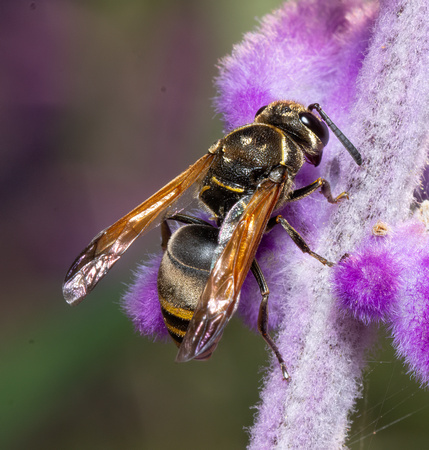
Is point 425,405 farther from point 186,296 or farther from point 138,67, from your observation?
point 138,67

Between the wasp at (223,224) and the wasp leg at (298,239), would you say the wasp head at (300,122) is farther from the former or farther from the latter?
the wasp leg at (298,239)

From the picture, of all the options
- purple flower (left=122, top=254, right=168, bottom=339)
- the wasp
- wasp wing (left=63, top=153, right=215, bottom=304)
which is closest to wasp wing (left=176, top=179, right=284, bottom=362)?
the wasp

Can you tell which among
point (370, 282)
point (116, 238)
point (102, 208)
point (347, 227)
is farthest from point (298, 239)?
point (102, 208)

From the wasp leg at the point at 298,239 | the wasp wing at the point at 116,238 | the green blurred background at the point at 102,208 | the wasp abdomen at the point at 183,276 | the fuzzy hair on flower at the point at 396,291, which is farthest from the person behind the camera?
the green blurred background at the point at 102,208

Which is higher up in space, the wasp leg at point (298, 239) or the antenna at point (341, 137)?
the antenna at point (341, 137)

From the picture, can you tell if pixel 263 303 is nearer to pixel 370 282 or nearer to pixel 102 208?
pixel 370 282

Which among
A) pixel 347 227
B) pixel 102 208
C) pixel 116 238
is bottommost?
pixel 102 208

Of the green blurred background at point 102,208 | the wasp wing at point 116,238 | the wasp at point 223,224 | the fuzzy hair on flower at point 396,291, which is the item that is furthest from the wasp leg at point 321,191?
the green blurred background at point 102,208
